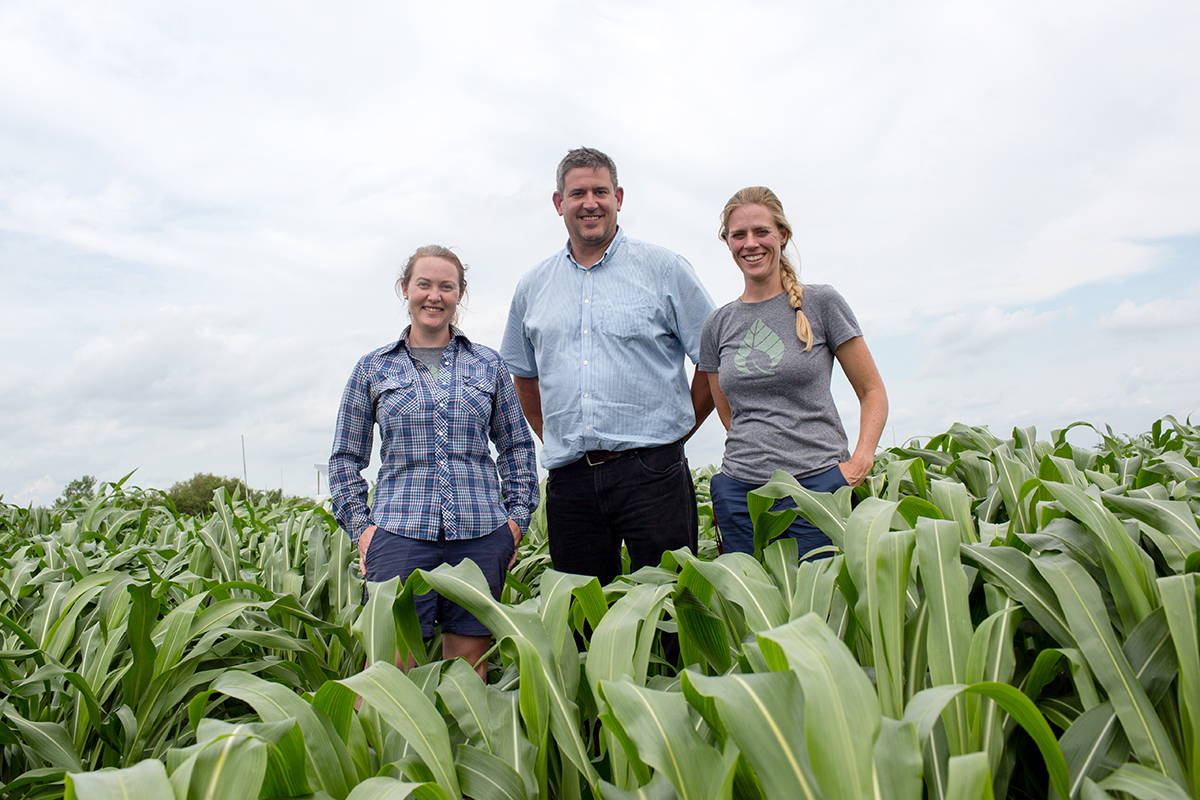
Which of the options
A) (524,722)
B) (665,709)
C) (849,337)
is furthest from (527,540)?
(665,709)

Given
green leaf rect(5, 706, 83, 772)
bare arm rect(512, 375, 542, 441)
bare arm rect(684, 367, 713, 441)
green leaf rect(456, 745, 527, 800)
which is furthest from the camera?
bare arm rect(512, 375, 542, 441)

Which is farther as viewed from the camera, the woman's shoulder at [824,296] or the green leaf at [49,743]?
the woman's shoulder at [824,296]

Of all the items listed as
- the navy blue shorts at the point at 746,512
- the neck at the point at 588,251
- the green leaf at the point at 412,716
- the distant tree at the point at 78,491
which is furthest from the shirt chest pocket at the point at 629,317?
the distant tree at the point at 78,491

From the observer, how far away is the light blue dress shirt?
2.37m

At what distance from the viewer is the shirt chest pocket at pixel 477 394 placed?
2234mm

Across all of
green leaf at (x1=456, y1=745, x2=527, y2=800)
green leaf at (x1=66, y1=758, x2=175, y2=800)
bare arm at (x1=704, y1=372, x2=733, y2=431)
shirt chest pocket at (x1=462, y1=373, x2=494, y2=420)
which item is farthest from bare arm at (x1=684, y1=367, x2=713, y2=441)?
green leaf at (x1=66, y1=758, x2=175, y2=800)

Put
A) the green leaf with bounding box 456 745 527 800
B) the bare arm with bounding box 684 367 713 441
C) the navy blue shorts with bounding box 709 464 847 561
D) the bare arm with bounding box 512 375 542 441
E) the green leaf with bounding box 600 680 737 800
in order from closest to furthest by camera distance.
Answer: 1. the green leaf with bounding box 600 680 737 800
2. the green leaf with bounding box 456 745 527 800
3. the navy blue shorts with bounding box 709 464 847 561
4. the bare arm with bounding box 684 367 713 441
5. the bare arm with bounding box 512 375 542 441

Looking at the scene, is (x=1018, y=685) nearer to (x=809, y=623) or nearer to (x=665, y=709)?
(x=809, y=623)

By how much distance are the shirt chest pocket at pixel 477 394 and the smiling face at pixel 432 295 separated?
0.18 metres

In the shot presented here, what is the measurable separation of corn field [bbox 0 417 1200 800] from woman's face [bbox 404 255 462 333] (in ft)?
3.43

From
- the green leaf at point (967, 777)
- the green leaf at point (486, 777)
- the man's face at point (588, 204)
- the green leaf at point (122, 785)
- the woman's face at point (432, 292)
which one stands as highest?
the man's face at point (588, 204)

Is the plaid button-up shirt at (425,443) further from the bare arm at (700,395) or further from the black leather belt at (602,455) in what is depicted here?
the bare arm at (700,395)

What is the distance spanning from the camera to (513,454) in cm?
243

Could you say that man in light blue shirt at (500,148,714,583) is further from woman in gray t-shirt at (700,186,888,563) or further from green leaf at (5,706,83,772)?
green leaf at (5,706,83,772)
